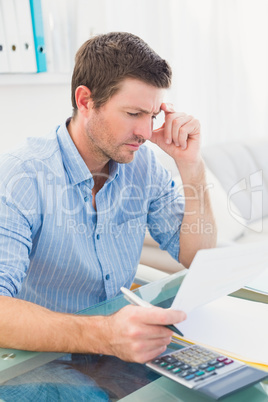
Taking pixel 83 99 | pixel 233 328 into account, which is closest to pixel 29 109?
pixel 83 99

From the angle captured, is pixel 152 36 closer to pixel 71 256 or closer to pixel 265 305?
pixel 71 256

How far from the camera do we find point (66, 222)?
1.19 m

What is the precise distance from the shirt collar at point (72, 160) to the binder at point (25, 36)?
33.8 inches

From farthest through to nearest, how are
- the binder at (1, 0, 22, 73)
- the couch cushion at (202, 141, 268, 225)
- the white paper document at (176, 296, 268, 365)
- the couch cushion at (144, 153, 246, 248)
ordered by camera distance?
the couch cushion at (202, 141, 268, 225), the couch cushion at (144, 153, 246, 248), the binder at (1, 0, 22, 73), the white paper document at (176, 296, 268, 365)

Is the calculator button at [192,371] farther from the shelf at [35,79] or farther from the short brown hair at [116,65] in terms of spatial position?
the shelf at [35,79]

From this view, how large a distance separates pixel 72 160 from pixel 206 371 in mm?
713

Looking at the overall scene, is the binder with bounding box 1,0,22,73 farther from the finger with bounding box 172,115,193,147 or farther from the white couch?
the finger with bounding box 172,115,193,147

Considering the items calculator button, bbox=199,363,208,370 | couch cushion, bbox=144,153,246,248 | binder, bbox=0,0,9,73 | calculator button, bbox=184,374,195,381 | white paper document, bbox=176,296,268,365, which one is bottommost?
couch cushion, bbox=144,153,246,248

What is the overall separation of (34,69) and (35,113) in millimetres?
236

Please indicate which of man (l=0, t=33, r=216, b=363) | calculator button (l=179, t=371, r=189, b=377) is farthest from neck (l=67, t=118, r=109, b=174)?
calculator button (l=179, t=371, r=189, b=377)

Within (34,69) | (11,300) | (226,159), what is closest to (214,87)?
(226,159)

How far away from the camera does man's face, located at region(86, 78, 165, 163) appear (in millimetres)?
1243

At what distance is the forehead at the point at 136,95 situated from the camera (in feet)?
4.06

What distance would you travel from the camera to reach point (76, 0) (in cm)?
228
